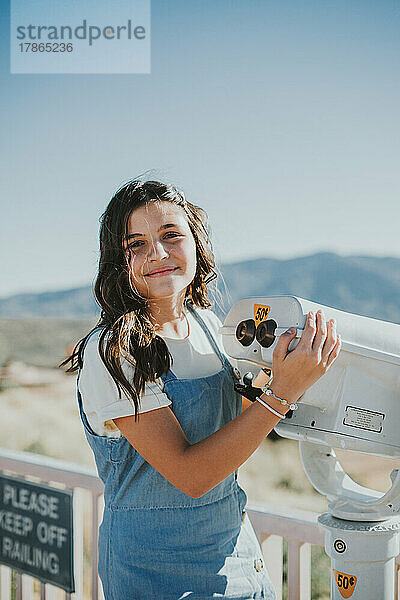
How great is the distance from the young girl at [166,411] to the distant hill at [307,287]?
7.80 m

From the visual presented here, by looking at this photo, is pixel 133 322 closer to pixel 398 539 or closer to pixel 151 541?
pixel 151 541

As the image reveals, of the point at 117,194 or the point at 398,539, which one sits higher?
the point at 117,194

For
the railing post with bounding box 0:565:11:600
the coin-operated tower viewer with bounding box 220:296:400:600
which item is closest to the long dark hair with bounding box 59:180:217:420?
the coin-operated tower viewer with bounding box 220:296:400:600

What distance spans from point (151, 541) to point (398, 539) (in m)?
0.42

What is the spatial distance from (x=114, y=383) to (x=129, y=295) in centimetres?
19

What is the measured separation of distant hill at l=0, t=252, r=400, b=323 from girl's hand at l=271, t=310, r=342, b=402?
26.2ft

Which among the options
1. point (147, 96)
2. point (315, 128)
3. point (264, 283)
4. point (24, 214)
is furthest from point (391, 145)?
point (24, 214)

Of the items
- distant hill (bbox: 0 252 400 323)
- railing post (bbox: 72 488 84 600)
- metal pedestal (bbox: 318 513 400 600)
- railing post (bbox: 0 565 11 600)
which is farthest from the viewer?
distant hill (bbox: 0 252 400 323)

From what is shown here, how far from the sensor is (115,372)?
1032 mm

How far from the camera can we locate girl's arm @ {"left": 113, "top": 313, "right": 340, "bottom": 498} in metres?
0.98

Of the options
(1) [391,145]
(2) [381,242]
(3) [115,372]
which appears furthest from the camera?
(2) [381,242]

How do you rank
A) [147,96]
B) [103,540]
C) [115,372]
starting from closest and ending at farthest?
[115,372], [103,540], [147,96]

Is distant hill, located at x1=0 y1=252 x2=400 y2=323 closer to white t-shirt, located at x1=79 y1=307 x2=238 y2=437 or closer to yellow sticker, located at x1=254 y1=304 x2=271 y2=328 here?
white t-shirt, located at x1=79 y1=307 x2=238 y2=437

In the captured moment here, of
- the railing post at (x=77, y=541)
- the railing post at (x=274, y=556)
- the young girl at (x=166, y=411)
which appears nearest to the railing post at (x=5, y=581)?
the railing post at (x=77, y=541)
